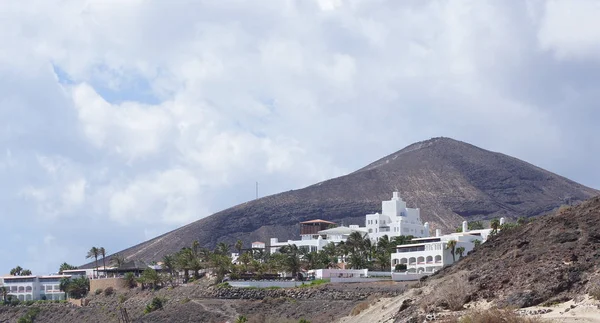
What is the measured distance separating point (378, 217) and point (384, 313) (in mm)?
98548

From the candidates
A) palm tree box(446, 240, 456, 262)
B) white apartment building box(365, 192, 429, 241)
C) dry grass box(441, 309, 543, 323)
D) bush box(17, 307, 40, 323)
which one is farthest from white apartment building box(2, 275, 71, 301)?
dry grass box(441, 309, 543, 323)

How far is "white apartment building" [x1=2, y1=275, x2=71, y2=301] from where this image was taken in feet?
435

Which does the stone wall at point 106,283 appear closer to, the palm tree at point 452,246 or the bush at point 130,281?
the bush at point 130,281

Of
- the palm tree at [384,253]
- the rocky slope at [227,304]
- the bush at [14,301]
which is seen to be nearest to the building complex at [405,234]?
the palm tree at [384,253]

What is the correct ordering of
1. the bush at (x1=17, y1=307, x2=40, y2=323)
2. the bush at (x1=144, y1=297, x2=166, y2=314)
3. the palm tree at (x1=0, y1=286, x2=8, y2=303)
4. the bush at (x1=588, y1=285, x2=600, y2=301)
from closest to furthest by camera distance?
the bush at (x1=588, y1=285, x2=600, y2=301), the bush at (x1=144, y1=297, x2=166, y2=314), the bush at (x1=17, y1=307, x2=40, y2=323), the palm tree at (x1=0, y1=286, x2=8, y2=303)

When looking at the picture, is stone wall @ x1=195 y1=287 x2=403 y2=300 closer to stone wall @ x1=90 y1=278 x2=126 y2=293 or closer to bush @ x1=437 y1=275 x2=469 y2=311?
stone wall @ x1=90 y1=278 x2=126 y2=293

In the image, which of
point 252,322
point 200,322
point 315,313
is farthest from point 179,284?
point 252,322

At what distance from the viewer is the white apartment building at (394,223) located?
133875mm

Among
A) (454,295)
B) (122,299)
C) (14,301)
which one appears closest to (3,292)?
(14,301)

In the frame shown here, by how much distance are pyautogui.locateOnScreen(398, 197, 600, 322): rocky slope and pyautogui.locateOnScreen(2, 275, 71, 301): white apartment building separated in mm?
102622

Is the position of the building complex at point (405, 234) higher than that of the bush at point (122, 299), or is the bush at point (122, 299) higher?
the building complex at point (405, 234)

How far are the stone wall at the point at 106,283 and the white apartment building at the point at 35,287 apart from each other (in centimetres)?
1533

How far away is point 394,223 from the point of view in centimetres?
13525

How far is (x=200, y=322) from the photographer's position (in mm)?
82688
